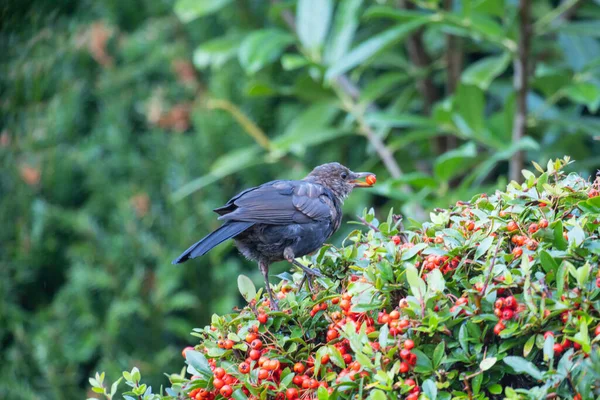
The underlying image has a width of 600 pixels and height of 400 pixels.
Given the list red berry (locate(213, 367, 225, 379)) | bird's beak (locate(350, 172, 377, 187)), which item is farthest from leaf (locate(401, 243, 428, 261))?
bird's beak (locate(350, 172, 377, 187))

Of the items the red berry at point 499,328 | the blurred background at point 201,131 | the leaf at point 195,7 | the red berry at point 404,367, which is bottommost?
the blurred background at point 201,131

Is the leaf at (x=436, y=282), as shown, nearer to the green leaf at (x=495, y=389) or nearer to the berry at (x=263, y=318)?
the green leaf at (x=495, y=389)

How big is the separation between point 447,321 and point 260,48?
324 cm

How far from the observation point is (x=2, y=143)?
241 inches

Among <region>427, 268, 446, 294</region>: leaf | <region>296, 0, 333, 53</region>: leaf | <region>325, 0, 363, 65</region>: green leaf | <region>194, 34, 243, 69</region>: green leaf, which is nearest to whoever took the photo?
<region>427, 268, 446, 294</region>: leaf

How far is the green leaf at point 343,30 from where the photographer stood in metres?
4.97

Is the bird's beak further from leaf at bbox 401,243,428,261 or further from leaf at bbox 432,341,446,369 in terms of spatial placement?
leaf at bbox 432,341,446,369

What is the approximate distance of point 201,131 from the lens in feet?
19.4

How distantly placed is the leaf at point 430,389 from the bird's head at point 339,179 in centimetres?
220

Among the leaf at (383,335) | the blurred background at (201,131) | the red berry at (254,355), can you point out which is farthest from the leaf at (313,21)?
the leaf at (383,335)

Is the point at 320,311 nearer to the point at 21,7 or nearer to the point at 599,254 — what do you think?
the point at 599,254

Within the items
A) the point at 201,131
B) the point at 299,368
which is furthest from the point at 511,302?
the point at 201,131

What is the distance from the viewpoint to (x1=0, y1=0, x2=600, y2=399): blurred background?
4.81 meters

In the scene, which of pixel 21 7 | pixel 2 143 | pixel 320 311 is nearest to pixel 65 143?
pixel 2 143
